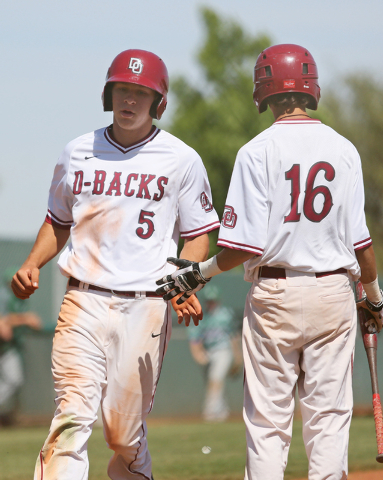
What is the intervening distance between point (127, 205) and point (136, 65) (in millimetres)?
852

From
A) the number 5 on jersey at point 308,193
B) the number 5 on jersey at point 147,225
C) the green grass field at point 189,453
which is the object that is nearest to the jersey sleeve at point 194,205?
the number 5 on jersey at point 147,225

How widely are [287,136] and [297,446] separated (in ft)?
18.7

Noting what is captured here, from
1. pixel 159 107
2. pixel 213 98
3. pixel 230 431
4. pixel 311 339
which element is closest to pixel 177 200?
pixel 159 107

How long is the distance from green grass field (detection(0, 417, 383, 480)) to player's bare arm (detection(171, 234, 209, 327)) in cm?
253

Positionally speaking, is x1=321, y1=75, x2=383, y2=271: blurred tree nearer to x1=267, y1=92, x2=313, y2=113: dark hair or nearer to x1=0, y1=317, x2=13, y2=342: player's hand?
x1=0, y1=317, x2=13, y2=342: player's hand

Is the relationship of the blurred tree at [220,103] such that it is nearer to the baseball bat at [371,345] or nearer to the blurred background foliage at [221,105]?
the blurred background foliage at [221,105]

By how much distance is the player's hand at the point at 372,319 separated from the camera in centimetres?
443

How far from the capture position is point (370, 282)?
4.11 meters

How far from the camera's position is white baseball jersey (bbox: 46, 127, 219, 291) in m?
4.19

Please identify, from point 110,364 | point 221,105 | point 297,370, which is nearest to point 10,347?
point 110,364

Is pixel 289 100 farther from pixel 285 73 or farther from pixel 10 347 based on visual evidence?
pixel 10 347

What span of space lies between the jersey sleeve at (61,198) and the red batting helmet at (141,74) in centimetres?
44

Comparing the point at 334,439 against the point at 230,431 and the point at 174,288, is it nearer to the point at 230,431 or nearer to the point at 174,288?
the point at 174,288

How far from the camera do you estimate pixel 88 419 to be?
12.9 ft
